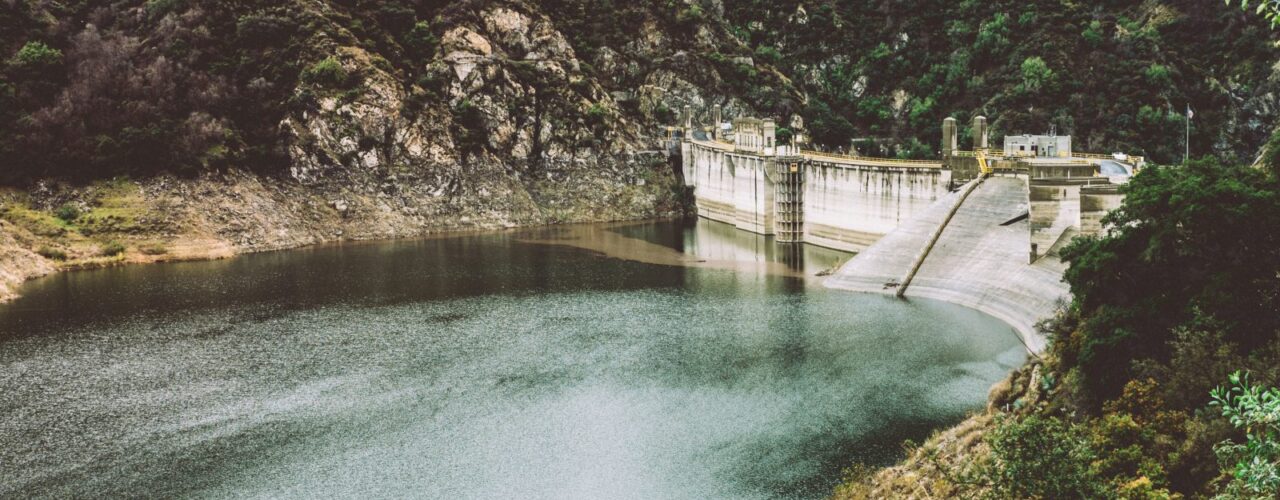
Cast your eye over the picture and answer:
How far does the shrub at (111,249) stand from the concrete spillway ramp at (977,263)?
54265mm

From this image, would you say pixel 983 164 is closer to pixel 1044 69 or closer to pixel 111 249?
pixel 1044 69

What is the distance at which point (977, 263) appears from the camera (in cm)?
6184

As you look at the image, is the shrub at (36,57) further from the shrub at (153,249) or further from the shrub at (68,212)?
the shrub at (153,249)

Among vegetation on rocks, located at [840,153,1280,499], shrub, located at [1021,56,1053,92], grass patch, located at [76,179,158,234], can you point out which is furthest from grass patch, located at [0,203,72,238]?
shrub, located at [1021,56,1053,92]

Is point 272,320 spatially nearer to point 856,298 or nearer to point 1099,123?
point 856,298

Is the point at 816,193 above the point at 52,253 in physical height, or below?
above

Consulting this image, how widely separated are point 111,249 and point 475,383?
49.6 metres

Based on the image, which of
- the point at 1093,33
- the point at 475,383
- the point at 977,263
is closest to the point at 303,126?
the point at 475,383

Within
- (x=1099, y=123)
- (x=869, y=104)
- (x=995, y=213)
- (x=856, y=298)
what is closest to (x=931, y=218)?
(x=995, y=213)

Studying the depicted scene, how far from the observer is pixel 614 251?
8625cm

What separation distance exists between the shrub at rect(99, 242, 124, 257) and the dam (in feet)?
171

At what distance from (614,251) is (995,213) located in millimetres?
31656

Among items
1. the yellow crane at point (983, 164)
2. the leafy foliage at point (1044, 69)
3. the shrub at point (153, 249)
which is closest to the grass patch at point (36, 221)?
the shrub at point (153, 249)

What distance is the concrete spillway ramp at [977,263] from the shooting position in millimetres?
54469
